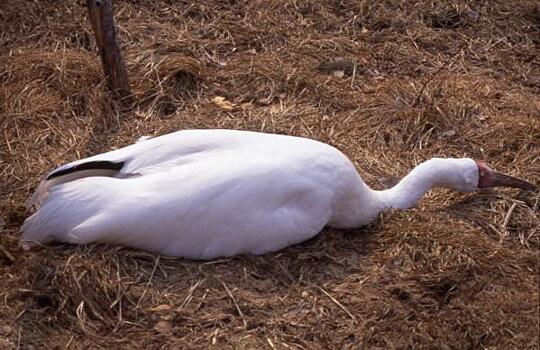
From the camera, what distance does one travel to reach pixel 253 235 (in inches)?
199

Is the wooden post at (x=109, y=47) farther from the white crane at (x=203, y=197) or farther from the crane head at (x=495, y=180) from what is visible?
the crane head at (x=495, y=180)

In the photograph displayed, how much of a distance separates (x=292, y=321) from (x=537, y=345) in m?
1.22

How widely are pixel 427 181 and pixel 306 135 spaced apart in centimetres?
112

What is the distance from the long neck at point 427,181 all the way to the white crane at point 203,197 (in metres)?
0.22

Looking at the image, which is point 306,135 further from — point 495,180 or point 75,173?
point 75,173

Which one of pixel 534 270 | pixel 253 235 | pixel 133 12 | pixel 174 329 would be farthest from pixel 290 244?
pixel 133 12

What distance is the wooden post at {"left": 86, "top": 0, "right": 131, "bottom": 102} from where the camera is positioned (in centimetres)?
643

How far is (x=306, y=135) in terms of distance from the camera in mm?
6484

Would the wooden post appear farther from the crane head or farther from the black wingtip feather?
the crane head

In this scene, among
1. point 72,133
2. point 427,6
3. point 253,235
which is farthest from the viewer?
point 427,6

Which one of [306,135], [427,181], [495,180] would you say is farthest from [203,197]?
[495,180]

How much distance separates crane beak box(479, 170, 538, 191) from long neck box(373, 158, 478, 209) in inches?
3.8

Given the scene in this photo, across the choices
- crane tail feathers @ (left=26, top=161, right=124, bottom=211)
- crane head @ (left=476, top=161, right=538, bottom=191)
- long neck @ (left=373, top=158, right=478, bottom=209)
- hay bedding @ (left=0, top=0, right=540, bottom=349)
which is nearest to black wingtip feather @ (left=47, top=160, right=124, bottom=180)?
crane tail feathers @ (left=26, top=161, right=124, bottom=211)

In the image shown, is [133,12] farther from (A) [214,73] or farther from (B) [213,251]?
(B) [213,251]
